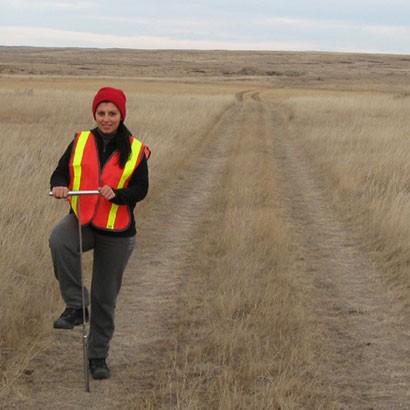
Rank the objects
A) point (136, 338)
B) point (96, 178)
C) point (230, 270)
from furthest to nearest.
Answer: point (230, 270) → point (136, 338) → point (96, 178)

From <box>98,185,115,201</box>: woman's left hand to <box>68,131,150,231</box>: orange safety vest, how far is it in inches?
5.1

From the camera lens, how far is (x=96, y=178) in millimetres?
3729

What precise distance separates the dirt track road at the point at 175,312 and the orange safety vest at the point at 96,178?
1.01 m

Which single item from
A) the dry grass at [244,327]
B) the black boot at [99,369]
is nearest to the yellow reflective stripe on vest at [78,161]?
the black boot at [99,369]

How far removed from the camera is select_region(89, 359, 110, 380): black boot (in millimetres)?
3980

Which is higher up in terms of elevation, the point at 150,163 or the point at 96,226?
the point at 96,226

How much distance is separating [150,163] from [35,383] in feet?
28.2

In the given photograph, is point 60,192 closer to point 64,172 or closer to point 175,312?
point 64,172

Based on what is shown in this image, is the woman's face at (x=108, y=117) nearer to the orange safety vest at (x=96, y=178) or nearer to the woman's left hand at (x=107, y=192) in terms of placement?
the orange safety vest at (x=96, y=178)

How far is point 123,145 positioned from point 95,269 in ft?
2.61

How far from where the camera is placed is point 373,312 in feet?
17.5

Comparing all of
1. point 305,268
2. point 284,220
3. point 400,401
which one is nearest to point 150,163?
point 284,220

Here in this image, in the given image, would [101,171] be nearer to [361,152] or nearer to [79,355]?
[79,355]

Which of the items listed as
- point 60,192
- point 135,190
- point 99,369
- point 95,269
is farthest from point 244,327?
point 60,192
